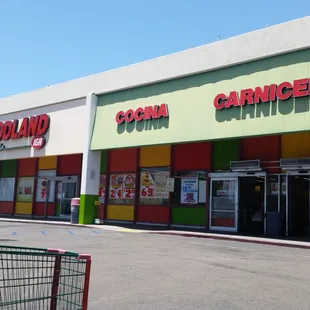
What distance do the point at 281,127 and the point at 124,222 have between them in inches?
486

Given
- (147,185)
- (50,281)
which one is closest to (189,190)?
(147,185)

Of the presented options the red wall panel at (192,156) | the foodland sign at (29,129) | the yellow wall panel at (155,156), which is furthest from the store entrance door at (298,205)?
the foodland sign at (29,129)

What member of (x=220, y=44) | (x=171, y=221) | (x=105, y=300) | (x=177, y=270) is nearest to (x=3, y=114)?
(x=171, y=221)

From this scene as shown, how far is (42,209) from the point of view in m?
30.6

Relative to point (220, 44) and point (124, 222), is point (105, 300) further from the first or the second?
point (124, 222)

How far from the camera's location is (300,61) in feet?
53.0

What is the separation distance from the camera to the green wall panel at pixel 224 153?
69.9 ft

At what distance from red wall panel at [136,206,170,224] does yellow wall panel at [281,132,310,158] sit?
702 cm

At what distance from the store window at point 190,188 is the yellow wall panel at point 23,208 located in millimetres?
12803

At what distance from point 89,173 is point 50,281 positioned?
64.7 ft

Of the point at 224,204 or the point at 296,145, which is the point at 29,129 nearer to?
the point at 224,204

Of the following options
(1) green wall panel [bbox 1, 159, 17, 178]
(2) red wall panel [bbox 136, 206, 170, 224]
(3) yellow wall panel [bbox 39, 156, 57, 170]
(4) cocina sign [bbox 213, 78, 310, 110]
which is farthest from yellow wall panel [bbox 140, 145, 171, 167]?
(1) green wall panel [bbox 1, 159, 17, 178]

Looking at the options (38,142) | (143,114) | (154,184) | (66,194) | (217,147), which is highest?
(143,114)

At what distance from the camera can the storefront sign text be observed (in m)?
27.6
